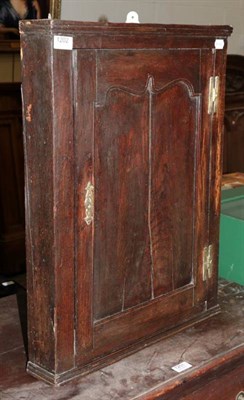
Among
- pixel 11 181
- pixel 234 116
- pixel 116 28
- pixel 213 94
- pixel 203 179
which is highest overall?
pixel 116 28

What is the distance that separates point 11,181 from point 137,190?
2325 millimetres

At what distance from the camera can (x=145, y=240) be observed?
4.92ft

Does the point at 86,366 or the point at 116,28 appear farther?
the point at 86,366

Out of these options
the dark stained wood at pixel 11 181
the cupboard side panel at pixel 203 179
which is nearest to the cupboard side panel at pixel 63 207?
the cupboard side panel at pixel 203 179

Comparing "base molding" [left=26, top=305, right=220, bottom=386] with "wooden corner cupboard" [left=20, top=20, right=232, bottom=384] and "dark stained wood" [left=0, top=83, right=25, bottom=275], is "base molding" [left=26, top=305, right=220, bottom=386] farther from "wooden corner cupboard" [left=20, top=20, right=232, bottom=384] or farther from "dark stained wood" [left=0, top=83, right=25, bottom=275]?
"dark stained wood" [left=0, top=83, right=25, bottom=275]

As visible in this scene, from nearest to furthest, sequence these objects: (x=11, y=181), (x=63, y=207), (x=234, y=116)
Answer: (x=63, y=207)
(x=11, y=181)
(x=234, y=116)

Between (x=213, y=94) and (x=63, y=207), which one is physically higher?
(x=213, y=94)

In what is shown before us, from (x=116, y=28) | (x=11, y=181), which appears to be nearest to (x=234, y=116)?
(x=11, y=181)

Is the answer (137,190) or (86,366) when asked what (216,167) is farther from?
(86,366)

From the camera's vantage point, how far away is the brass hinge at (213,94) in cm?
158

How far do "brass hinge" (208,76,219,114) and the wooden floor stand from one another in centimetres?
54

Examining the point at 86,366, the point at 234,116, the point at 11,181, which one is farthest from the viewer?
the point at 234,116

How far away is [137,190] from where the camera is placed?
4.77ft

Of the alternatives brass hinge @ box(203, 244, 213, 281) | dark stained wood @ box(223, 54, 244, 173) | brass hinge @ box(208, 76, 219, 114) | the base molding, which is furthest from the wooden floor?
dark stained wood @ box(223, 54, 244, 173)
